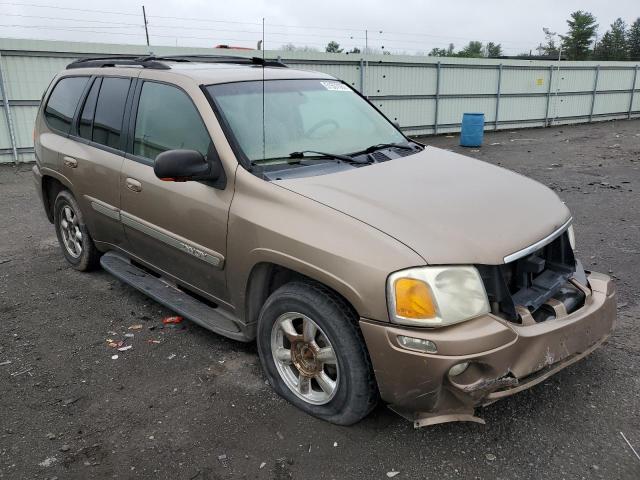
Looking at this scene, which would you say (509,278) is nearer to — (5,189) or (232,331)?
(232,331)

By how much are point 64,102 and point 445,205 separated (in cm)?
372

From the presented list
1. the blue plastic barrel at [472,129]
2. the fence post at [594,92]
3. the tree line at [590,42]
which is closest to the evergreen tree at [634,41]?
the tree line at [590,42]

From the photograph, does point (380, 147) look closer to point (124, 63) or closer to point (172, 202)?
point (172, 202)

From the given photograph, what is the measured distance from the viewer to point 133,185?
3816 mm

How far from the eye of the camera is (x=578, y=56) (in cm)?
6581

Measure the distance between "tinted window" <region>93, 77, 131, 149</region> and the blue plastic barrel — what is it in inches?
465

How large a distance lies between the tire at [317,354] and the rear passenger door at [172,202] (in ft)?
1.69

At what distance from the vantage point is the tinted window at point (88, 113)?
4.40 meters

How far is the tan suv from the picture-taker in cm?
244

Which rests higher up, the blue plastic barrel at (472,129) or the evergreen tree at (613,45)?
the evergreen tree at (613,45)

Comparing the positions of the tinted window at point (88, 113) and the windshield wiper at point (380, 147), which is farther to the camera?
the tinted window at point (88, 113)

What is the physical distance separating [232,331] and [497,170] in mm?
2056

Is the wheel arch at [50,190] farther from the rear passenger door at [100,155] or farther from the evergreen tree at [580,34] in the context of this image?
the evergreen tree at [580,34]

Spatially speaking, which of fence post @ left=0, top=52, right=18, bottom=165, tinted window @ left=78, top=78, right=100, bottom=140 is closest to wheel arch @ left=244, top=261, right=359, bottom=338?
tinted window @ left=78, top=78, right=100, bottom=140
